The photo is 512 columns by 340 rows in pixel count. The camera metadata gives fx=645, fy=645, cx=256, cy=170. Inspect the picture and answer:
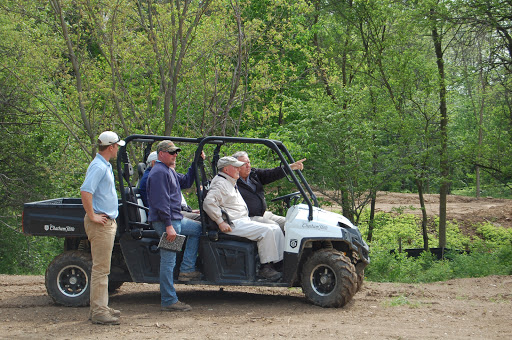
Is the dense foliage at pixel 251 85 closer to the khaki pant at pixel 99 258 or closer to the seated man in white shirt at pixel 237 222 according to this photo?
the seated man in white shirt at pixel 237 222

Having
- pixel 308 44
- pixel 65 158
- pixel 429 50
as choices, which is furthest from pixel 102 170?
pixel 429 50

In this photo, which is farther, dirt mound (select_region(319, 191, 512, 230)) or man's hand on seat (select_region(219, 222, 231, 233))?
dirt mound (select_region(319, 191, 512, 230))

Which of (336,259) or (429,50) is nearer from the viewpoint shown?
(336,259)

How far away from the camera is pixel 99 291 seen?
259 inches

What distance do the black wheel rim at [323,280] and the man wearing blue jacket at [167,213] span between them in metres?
1.45

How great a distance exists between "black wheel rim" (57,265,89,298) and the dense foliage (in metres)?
5.07

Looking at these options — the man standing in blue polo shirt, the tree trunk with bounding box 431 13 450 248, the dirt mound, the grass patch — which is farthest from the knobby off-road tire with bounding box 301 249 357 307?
the dirt mound

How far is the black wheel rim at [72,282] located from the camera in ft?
25.3

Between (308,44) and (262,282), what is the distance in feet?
52.9

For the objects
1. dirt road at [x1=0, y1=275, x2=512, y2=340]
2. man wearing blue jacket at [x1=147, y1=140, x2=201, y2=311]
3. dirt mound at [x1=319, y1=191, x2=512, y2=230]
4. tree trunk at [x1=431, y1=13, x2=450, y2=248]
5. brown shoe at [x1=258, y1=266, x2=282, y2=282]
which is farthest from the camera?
dirt mound at [x1=319, y1=191, x2=512, y2=230]

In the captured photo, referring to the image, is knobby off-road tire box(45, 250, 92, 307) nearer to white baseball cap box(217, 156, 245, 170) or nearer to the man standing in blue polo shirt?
the man standing in blue polo shirt

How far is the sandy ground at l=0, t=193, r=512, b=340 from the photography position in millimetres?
6152

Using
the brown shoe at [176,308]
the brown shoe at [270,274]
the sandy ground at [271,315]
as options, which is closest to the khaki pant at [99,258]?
the sandy ground at [271,315]

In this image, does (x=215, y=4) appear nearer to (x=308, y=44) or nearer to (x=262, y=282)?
(x=262, y=282)
